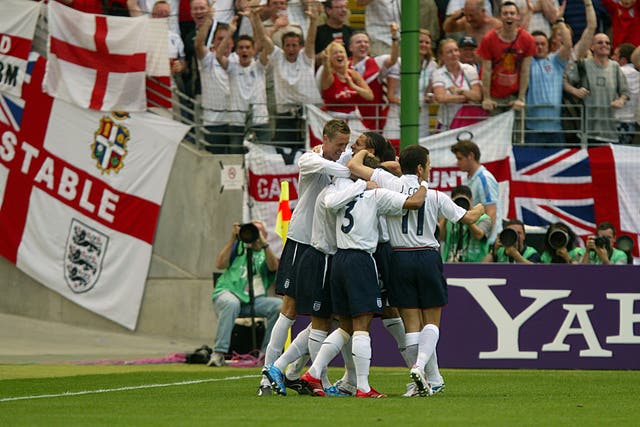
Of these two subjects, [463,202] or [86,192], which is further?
[86,192]

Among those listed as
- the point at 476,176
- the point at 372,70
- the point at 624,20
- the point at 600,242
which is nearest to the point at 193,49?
the point at 372,70

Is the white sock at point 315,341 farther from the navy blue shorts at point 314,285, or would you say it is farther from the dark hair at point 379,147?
the dark hair at point 379,147

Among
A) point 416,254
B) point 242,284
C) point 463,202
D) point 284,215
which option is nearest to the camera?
point 416,254

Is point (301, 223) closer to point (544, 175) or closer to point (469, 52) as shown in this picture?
point (544, 175)

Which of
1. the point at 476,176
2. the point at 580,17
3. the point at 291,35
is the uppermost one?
the point at 580,17

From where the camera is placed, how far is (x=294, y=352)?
37.3 feet

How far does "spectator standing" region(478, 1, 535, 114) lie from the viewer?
63.4ft

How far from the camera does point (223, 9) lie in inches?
830

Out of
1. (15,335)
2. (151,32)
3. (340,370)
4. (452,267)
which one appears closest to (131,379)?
(340,370)

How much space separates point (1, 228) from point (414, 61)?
7.91m

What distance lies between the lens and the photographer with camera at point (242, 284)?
16719 millimetres

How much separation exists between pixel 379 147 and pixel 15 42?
34.7 ft

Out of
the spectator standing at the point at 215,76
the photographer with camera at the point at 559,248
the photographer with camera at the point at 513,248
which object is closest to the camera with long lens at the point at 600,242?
the photographer with camera at the point at 559,248

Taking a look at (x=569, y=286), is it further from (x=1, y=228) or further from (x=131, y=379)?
(x=1, y=228)
